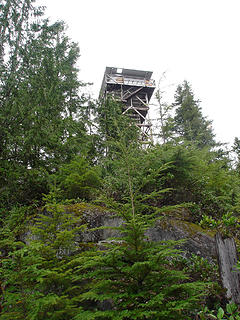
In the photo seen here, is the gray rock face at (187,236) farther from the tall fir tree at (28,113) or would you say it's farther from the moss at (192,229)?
the tall fir tree at (28,113)

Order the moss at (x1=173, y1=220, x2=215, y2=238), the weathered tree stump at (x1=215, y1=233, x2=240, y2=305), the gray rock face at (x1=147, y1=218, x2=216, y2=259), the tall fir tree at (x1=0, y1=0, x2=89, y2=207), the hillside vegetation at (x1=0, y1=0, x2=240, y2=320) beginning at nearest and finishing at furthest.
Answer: the hillside vegetation at (x1=0, y1=0, x2=240, y2=320)
the weathered tree stump at (x1=215, y1=233, x2=240, y2=305)
the gray rock face at (x1=147, y1=218, x2=216, y2=259)
the moss at (x1=173, y1=220, x2=215, y2=238)
the tall fir tree at (x1=0, y1=0, x2=89, y2=207)

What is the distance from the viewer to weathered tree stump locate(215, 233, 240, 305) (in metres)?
3.77

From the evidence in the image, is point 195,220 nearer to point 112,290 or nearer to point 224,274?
point 224,274

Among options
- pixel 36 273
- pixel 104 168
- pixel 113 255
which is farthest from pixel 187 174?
pixel 36 273

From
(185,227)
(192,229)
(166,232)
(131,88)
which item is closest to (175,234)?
(166,232)

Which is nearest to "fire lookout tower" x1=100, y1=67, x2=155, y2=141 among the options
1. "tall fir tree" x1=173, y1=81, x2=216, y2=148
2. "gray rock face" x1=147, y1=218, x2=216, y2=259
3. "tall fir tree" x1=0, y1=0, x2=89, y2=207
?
"tall fir tree" x1=173, y1=81, x2=216, y2=148

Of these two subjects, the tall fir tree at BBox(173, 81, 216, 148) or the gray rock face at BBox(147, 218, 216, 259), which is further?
the tall fir tree at BBox(173, 81, 216, 148)

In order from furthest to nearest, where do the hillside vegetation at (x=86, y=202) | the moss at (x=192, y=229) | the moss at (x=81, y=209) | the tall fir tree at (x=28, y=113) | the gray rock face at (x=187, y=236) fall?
the tall fir tree at (x=28, y=113) → the moss at (x=81, y=209) → the moss at (x=192, y=229) → the gray rock face at (x=187, y=236) → the hillside vegetation at (x=86, y=202)

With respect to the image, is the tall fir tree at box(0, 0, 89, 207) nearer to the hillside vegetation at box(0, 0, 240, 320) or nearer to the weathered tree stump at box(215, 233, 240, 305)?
the hillside vegetation at box(0, 0, 240, 320)

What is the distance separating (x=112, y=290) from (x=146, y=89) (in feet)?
66.9

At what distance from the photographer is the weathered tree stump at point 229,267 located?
12.4 feet

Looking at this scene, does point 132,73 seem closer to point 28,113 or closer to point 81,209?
point 28,113

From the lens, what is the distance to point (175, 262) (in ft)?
14.8

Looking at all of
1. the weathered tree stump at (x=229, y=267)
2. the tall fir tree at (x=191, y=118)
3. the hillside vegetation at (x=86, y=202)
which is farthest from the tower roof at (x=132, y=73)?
the weathered tree stump at (x=229, y=267)
